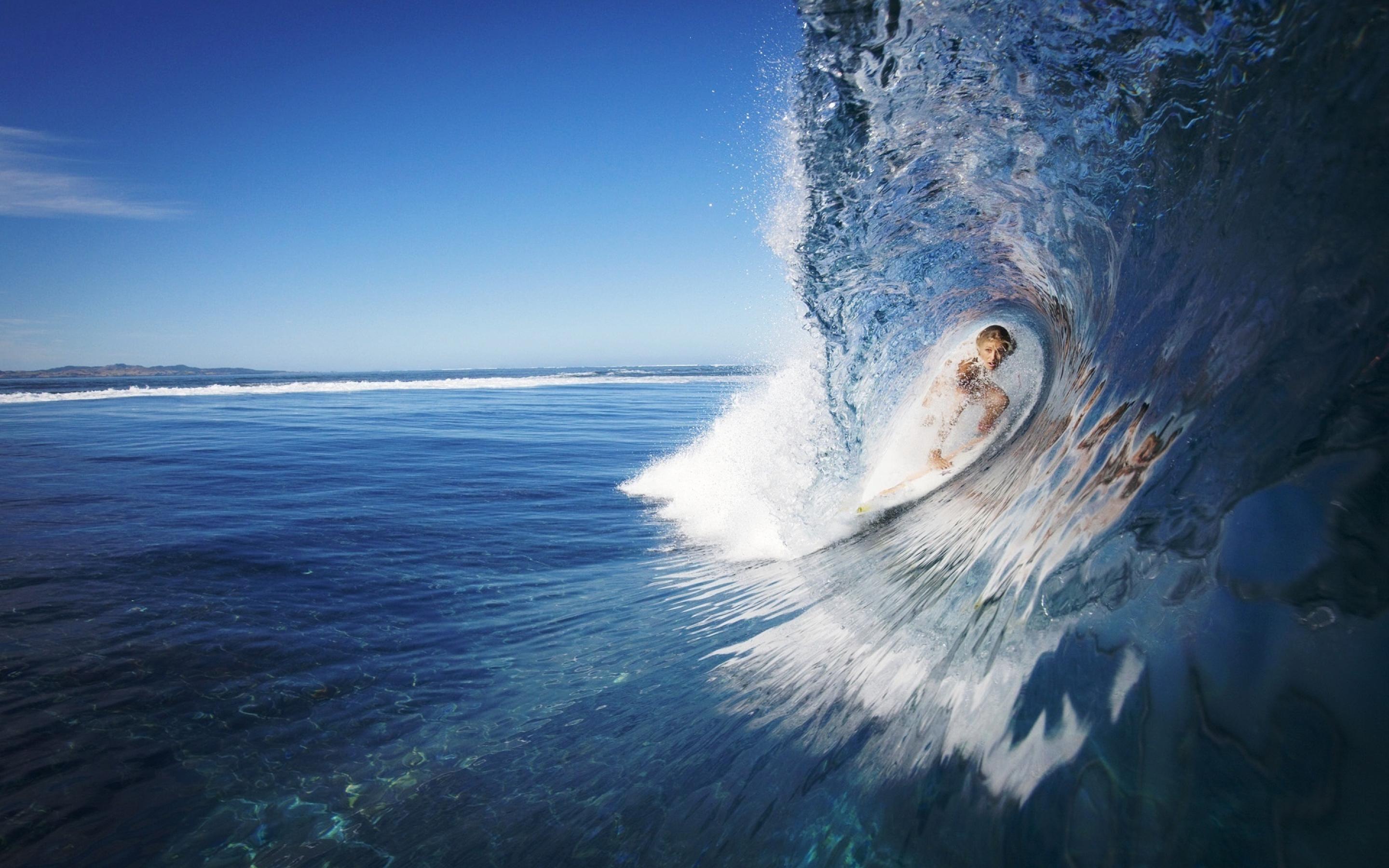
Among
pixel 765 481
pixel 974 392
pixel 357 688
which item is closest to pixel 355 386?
pixel 765 481

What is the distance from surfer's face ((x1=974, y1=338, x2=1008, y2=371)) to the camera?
6.08 meters

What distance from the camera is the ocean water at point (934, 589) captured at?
1551mm

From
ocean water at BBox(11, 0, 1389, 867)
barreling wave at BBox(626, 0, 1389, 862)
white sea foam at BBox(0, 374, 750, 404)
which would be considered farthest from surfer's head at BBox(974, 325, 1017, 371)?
white sea foam at BBox(0, 374, 750, 404)

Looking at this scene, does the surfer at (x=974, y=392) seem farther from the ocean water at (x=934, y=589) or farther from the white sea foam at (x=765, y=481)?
the white sea foam at (x=765, y=481)

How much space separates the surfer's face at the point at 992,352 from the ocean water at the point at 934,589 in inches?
4.0

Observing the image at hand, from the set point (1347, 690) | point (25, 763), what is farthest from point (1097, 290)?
point (25, 763)

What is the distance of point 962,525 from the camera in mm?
4066

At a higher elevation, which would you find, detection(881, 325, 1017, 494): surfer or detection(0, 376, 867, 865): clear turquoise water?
detection(881, 325, 1017, 494): surfer

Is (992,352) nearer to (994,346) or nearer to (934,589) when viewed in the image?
(994,346)

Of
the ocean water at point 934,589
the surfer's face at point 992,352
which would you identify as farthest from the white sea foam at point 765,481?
the surfer's face at point 992,352

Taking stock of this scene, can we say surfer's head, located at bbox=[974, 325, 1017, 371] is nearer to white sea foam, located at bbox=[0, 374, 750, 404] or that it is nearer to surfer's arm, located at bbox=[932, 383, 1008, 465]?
surfer's arm, located at bbox=[932, 383, 1008, 465]

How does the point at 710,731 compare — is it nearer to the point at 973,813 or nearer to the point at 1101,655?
the point at 973,813

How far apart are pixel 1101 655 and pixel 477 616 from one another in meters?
3.72

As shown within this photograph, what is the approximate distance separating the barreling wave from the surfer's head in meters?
1.15
